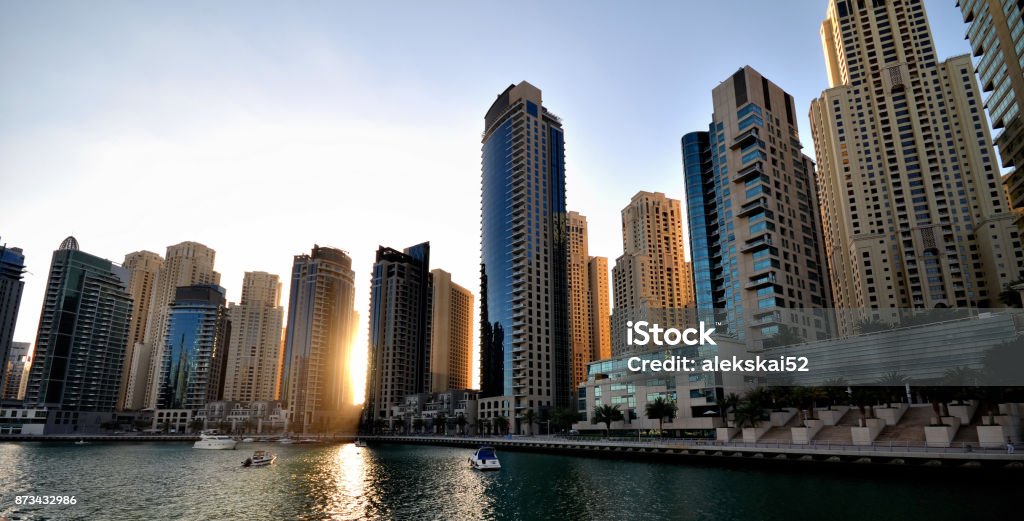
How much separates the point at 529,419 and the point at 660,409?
64.2m

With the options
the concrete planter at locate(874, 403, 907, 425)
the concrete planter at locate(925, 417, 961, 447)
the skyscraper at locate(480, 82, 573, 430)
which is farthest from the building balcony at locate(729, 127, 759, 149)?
the concrete planter at locate(925, 417, 961, 447)

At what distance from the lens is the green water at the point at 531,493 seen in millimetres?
44969

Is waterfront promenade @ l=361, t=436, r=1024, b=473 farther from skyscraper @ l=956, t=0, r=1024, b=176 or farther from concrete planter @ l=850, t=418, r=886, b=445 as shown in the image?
skyscraper @ l=956, t=0, r=1024, b=176

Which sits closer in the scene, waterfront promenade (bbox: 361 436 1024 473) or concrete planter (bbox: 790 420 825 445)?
waterfront promenade (bbox: 361 436 1024 473)

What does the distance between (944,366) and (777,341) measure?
1588 inches

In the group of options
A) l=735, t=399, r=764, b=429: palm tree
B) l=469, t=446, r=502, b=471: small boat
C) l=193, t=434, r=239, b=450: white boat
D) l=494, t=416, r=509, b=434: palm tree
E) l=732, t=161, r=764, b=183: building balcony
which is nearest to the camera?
l=469, t=446, r=502, b=471: small boat

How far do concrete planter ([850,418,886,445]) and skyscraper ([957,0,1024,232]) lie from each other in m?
32.7

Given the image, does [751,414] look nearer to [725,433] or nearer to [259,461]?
[725,433]

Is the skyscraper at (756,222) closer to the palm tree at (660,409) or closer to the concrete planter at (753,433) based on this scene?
the palm tree at (660,409)

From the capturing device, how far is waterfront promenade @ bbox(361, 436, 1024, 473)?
55.0 m

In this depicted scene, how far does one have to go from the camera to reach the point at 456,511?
49969 mm

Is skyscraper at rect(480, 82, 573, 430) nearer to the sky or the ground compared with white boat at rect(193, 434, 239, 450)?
nearer to the sky

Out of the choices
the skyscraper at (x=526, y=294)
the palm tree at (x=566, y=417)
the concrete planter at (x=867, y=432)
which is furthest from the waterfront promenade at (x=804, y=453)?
the skyscraper at (x=526, y=294)

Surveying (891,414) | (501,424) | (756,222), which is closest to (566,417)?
(501,424)
